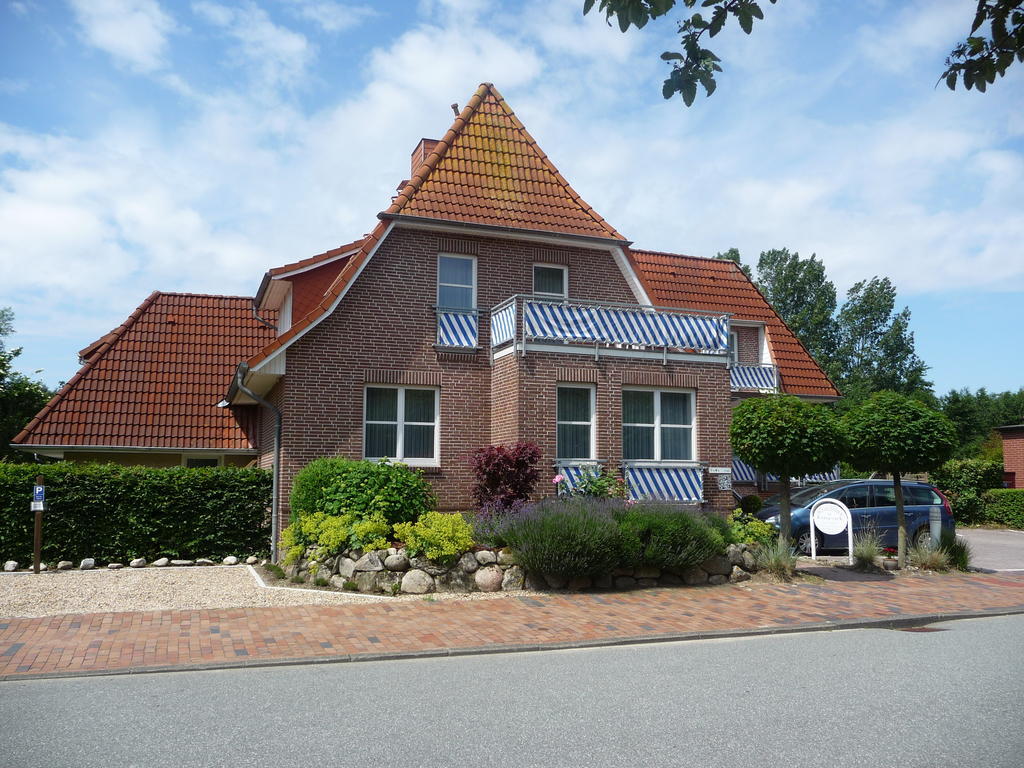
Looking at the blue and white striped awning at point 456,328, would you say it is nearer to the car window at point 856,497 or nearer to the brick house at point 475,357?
the brick house at point 475,357

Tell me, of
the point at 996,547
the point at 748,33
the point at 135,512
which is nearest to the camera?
the point at 748,33

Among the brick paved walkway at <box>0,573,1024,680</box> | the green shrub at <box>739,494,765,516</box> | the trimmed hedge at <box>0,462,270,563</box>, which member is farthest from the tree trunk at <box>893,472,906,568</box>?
the trimmed hedge at <box>0,462,270,563</box>

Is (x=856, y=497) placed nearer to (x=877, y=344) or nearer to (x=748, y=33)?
(x=748, y=33)

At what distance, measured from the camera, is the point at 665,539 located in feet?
43.2

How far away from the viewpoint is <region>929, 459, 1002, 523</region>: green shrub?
30.8 m

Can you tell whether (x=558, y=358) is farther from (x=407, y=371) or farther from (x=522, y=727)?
(x=522, y=727)

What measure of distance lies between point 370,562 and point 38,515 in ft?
19.2

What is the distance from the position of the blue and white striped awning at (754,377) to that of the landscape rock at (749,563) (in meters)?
12.1

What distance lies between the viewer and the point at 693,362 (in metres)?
17.8

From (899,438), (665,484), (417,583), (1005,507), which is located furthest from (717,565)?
(1005,507)

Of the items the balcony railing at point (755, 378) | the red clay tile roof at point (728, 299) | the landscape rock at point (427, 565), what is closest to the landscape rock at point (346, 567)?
the landscape rock at point (427, 565)

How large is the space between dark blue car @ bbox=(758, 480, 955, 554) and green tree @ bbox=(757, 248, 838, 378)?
3890 centimetres

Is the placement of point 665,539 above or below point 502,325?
below

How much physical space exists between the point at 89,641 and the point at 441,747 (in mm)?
5425
